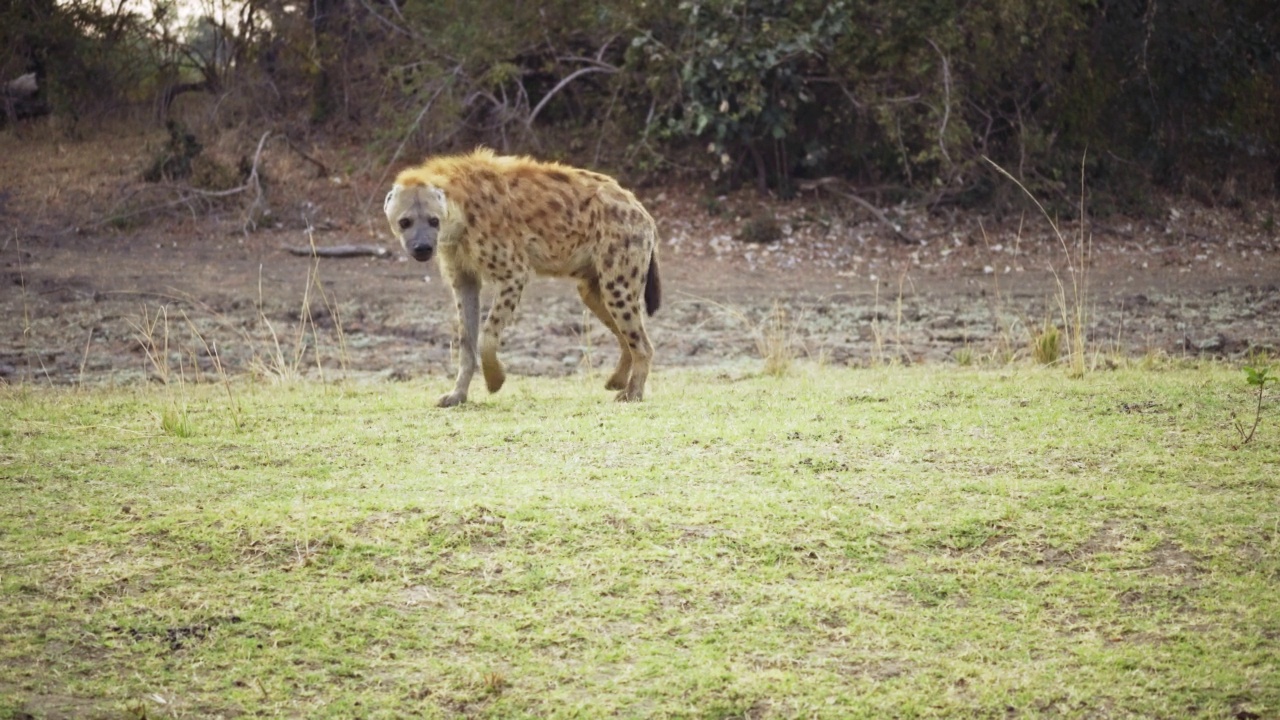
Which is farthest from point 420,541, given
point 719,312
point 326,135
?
point 326,135

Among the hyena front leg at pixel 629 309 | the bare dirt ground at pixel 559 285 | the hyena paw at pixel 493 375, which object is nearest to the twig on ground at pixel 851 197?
the bare dirt ground at pixel 559 285

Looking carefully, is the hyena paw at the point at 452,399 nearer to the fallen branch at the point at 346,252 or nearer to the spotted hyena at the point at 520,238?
the spotted hyena at the point at 520,238

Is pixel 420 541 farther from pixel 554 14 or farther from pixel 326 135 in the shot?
pixel 326 135

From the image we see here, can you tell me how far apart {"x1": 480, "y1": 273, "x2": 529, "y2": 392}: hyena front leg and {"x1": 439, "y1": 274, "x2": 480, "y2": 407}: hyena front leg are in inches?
2.9

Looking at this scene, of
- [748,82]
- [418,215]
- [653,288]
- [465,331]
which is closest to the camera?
[418,215]

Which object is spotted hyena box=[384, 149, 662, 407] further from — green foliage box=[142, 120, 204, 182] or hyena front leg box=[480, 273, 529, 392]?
green foliage box=[142, 120, 204, 182]

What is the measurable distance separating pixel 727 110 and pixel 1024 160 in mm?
2796

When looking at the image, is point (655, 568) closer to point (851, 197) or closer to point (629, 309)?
point (629, 309)

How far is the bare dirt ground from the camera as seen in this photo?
7.99 meters

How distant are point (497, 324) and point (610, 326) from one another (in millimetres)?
821

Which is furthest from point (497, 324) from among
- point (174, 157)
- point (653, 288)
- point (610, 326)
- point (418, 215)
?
point (174, 157)

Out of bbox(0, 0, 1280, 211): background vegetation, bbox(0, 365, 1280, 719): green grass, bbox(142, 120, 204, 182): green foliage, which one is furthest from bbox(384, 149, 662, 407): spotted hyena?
bbox(142, 120, 204, 182): green foliage

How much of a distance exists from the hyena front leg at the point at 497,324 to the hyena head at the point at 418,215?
40 cm

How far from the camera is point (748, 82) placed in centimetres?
1194
